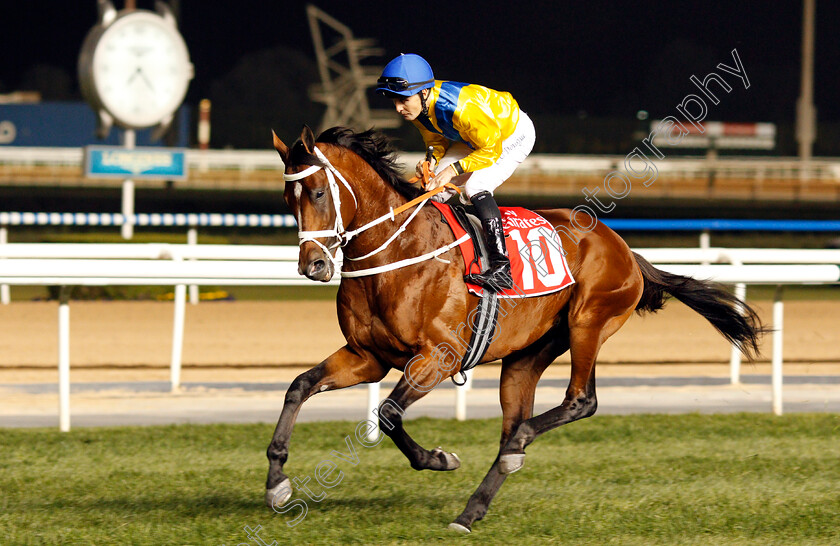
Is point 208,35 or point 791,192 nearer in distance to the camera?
point 791,192

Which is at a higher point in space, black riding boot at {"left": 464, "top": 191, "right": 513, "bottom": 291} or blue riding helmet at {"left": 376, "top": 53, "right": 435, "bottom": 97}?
blue riding helmet at {"left": 376, "top": 53, "right": 435, "bottom": 97}

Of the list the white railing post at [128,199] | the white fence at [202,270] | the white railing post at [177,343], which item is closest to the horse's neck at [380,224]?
the white fence at [202,270]

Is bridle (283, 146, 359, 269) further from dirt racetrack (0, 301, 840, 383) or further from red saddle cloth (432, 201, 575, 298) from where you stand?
dirt racetrack (0, 301, 840, 383)

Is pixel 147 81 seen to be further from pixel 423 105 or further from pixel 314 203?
pixel 314 203

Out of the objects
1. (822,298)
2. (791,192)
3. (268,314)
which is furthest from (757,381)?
(791,192)

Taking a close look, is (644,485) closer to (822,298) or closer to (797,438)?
(797,438)

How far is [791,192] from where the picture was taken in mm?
27828

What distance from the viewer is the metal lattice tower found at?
45.3 metres

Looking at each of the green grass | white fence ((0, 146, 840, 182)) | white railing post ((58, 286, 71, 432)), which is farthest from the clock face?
white fence ((0, 146, 840, 182))

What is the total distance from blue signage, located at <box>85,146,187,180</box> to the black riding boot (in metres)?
Result: 10.3

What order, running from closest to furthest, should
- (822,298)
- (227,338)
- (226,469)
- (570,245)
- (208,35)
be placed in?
(570,245) → (226,469) → (227,338) → (822,298) → (208,35)

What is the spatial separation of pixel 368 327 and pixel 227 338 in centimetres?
Result: 497

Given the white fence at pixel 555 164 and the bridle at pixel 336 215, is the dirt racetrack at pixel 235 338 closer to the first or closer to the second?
the bridle at pixel 336 215

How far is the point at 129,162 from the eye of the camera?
13.3 m
